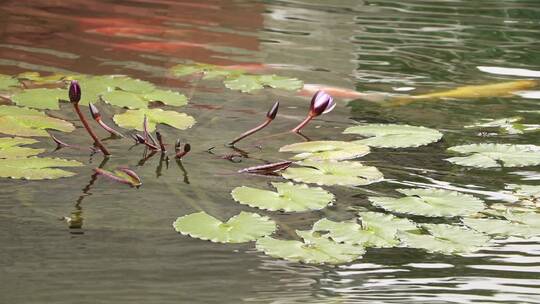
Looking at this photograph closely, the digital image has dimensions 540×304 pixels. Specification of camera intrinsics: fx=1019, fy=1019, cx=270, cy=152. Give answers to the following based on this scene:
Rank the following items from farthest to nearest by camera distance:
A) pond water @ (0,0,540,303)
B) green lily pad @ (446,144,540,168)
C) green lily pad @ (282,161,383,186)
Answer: green lily pad @ (446,144,540,168) < green lily pad @ (282,161,383,186) < pond water @ (0,0,540,303)

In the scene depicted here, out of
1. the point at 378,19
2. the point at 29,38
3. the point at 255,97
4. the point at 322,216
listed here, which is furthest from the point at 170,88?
the point at 378,19

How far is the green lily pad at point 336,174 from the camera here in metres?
1.57

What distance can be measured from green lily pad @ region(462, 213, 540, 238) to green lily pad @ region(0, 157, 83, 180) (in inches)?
24.0

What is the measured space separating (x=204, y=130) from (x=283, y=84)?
0.38 m

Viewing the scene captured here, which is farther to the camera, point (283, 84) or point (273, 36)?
point (273, 36)

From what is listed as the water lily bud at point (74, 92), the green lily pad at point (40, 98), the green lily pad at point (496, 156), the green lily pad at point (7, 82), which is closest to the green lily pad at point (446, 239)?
the green lily pad at point (496, 156)

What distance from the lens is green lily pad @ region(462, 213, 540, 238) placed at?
136 centimetres

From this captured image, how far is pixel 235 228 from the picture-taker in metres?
1.33

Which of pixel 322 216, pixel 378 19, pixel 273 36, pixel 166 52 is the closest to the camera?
pixel 322 216

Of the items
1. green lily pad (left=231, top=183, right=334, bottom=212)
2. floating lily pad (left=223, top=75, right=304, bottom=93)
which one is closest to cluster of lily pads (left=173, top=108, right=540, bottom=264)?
green lily pad (left=231, top=183, right=334, bottom=212)

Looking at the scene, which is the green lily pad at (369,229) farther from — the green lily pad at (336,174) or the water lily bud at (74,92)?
the water lily bud at (74,92)

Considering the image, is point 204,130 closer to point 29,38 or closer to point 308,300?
point 308,300

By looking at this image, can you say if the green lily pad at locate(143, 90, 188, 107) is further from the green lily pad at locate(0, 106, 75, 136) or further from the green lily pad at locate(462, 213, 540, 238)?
the green lily pad at locate(462, 213, 540, 238)

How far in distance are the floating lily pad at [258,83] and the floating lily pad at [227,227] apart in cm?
85
